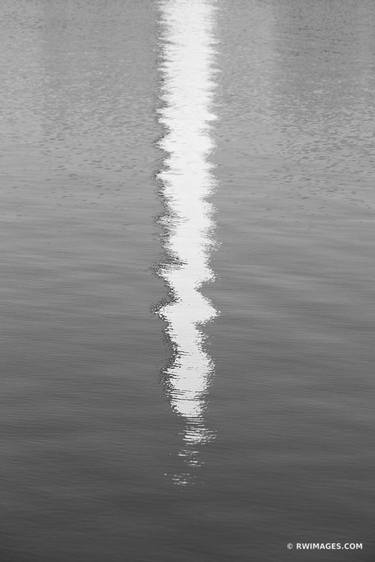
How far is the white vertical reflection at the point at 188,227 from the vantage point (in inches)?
728

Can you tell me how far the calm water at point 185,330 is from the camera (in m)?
14.5

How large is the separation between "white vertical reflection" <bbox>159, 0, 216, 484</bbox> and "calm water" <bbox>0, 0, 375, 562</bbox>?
0.21 feet

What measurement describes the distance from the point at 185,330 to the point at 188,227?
9.25 meters

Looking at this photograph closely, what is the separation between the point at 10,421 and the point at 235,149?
25.3 m

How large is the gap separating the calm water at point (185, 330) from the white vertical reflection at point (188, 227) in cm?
6

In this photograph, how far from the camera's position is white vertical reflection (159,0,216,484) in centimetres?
1848

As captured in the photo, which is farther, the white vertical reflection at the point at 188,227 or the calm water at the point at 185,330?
the white vertical reflection at the point at 188,227

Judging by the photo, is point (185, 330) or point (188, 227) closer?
point (185, 330)

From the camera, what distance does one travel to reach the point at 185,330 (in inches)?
867

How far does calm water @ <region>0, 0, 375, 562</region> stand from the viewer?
14492 mm

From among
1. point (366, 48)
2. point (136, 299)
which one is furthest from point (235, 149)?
point (366, 48)

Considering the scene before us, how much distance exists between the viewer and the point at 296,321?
22078 millimetres

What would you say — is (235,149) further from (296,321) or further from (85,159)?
(296,321)

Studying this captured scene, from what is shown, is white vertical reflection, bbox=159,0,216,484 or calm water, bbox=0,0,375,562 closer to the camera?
calm water, bbox=0,0,375,562
